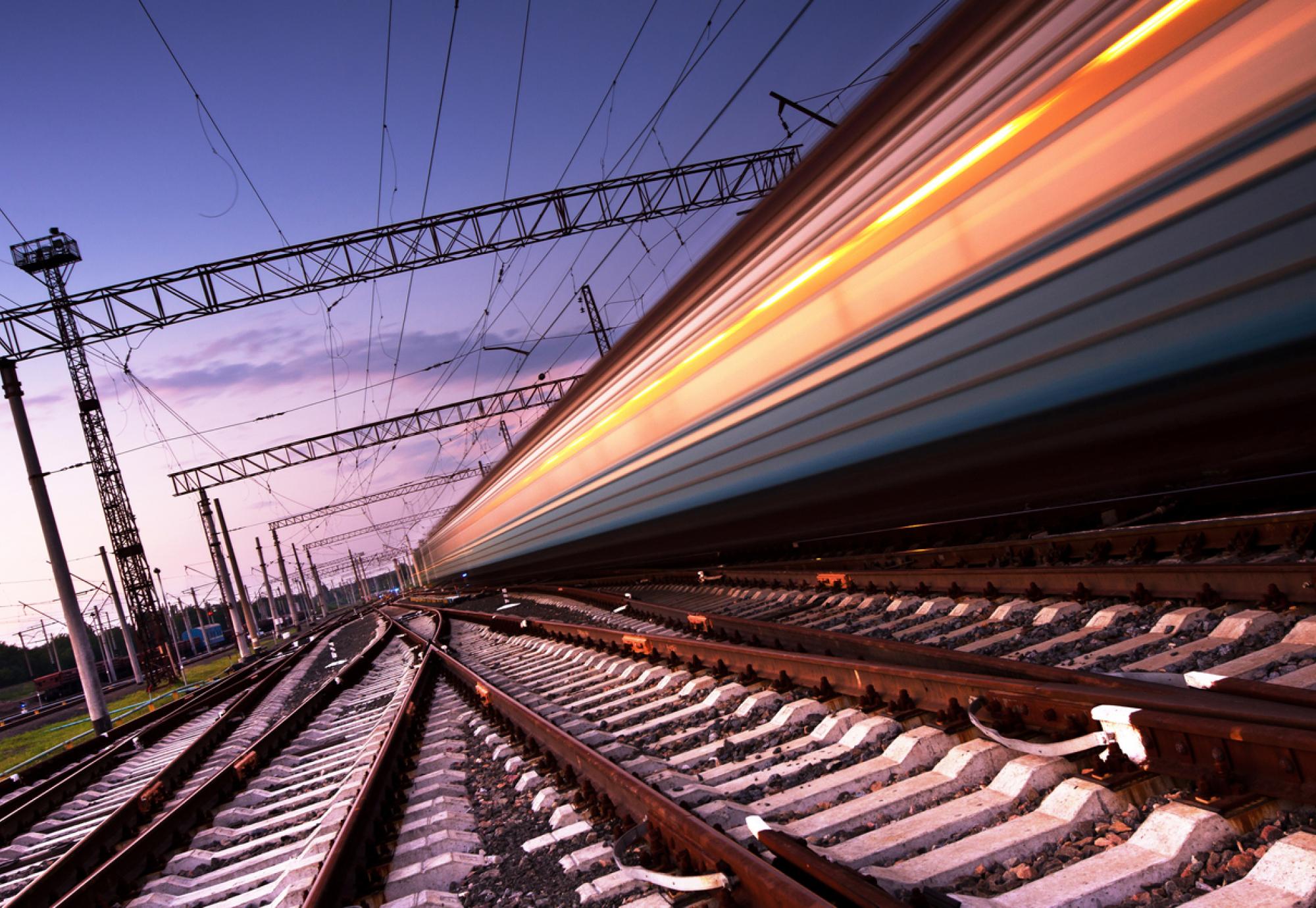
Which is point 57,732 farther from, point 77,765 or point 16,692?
point 16,692

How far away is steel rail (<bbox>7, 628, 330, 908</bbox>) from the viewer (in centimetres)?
531

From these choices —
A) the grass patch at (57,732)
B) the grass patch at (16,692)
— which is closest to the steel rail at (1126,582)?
the grass patch at (57,732)

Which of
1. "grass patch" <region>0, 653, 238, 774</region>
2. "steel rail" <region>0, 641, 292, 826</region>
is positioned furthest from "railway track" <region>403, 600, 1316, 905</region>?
"grass patch" <region>0, 653, 238, 774</region>

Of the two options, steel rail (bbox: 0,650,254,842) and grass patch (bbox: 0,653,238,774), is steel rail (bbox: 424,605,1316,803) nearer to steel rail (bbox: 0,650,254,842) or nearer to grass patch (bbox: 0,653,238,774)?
steel rail (bbox: 0,650,254,842)

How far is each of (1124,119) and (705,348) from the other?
4.38 m

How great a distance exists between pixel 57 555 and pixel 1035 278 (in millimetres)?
15218

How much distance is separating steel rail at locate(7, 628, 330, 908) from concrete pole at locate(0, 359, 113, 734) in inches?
215

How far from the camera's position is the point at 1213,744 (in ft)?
7.77

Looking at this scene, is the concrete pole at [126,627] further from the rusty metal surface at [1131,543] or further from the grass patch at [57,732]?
the rusty metal surface at [1131,543]

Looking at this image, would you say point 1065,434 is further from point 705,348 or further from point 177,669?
point 177,669

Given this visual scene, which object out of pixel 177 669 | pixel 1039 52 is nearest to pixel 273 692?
pixel 1039 52

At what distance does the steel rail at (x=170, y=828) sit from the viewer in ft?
16.1

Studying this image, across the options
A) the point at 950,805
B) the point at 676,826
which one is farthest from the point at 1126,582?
the point at 676,826

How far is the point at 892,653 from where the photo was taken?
457 centimetres
